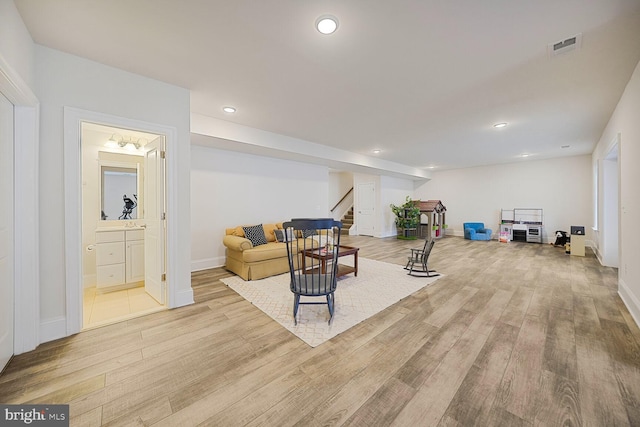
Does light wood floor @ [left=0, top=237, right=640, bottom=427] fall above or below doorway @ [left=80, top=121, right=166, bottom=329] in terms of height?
below

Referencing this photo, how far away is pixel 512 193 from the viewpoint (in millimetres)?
8258

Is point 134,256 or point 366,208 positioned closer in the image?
point 134,256

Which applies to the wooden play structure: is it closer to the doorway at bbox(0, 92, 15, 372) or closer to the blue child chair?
the blue child chair

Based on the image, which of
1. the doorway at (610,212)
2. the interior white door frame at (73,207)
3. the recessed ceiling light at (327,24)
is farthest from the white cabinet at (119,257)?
the doorway at (610,212)

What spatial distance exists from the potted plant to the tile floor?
25.1 ft

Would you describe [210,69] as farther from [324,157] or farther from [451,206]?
[451,206]

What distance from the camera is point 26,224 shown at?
200 cm

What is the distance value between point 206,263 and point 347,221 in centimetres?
646

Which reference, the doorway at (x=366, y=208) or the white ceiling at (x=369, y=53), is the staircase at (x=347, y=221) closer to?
the doorway at (x=366, y=208)

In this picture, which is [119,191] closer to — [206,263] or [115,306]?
[206,263]

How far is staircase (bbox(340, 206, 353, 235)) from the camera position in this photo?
962 cm

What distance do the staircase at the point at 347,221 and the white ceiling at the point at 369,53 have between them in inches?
235

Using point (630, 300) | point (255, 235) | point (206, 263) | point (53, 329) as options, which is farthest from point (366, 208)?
point (53, 329)

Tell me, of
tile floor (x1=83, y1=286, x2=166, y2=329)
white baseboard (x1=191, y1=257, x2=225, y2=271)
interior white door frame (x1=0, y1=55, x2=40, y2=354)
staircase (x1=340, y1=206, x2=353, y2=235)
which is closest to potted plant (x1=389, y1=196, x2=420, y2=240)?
staircase (x1=340, y1=206, x2=353, y2=235)
